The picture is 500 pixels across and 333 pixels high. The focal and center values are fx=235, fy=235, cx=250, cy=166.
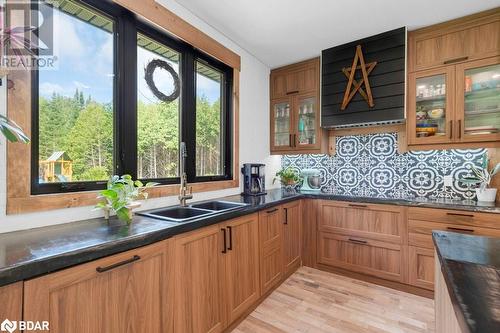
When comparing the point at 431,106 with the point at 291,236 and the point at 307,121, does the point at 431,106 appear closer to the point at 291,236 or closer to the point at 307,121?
the point at 307,121

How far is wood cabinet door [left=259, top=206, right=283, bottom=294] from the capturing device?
6.81 ft

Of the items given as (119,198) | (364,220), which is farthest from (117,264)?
(364,220)

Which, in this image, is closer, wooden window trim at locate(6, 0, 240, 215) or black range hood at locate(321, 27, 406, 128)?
wooden window trim at locate(6, 0, 240, 215)

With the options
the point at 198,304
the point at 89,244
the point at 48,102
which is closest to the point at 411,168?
the point at 198,304

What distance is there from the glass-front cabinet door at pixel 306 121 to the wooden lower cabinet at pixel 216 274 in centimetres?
147

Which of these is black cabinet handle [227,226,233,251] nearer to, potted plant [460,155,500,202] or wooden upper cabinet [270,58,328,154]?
wooden upper cabinet [270,58,328,154]

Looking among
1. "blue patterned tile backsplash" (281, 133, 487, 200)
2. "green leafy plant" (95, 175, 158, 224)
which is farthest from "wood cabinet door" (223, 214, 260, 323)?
"blue patterned tile backsplash" (281, 133, 487, 200)

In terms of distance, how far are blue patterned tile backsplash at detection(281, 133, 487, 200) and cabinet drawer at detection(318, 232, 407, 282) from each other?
0.52m

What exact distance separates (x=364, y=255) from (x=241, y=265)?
1.42m

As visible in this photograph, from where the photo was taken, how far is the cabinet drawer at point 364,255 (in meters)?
2.29

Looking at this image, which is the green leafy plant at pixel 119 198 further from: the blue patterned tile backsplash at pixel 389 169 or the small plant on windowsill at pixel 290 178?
the blue patterned tile backsplash at pixel 389 169

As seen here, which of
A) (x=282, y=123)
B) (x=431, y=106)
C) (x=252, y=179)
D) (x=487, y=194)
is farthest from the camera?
(x=282, y=123)

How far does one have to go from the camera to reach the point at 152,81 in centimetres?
191

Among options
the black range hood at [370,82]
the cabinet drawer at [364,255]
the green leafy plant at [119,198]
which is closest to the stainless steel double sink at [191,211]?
the green leafy plant at [119,198]
